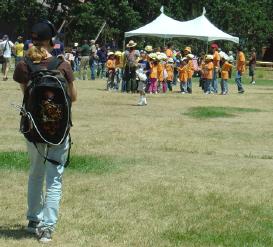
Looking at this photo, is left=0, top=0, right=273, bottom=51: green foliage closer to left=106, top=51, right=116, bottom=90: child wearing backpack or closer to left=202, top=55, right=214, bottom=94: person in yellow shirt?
left=202, top=55, right=214, bottom=94: person in yellow shirt

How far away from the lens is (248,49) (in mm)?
56500

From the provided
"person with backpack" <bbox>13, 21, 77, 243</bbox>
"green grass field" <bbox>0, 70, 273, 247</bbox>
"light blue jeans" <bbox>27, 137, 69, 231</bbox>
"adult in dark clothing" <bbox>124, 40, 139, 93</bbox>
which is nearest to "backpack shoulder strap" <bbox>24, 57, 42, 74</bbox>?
"person with backpack" <bbox>13, 21, 77, 243</bbox>

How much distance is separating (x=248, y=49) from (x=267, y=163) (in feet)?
153

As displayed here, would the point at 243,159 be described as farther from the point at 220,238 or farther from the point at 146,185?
the point at 220,238

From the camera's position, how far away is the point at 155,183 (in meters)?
9.05

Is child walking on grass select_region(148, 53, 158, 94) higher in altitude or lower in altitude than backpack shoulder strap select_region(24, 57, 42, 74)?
lower

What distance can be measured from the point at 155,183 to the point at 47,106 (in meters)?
3.37

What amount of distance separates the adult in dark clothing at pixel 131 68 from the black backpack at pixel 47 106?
1857 centimetres

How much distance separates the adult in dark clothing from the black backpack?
1857 centimetres

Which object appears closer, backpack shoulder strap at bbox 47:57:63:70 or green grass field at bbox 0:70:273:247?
backpack shoulder strap at bbox 47:57:63:70

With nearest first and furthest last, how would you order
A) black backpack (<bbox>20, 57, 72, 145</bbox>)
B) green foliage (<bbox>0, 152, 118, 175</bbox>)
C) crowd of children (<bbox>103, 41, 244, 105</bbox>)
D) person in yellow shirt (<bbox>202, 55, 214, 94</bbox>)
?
1. black backpack (<bbox>20, 57, 72, 145</bbox>)
2. green foliage (<bbox>0, 152, 118, 175</bbox>)
3. crowd of children (<bbox>103, 41, 244, 105</bbox>)
4. person in yellow shirt (<bbox>202, 55, 214, 94</bbox>)

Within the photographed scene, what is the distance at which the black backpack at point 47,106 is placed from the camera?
19.5 feet

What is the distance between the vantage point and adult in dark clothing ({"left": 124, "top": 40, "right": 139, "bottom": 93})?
24.7 meters

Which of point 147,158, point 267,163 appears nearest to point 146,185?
point 147,158
